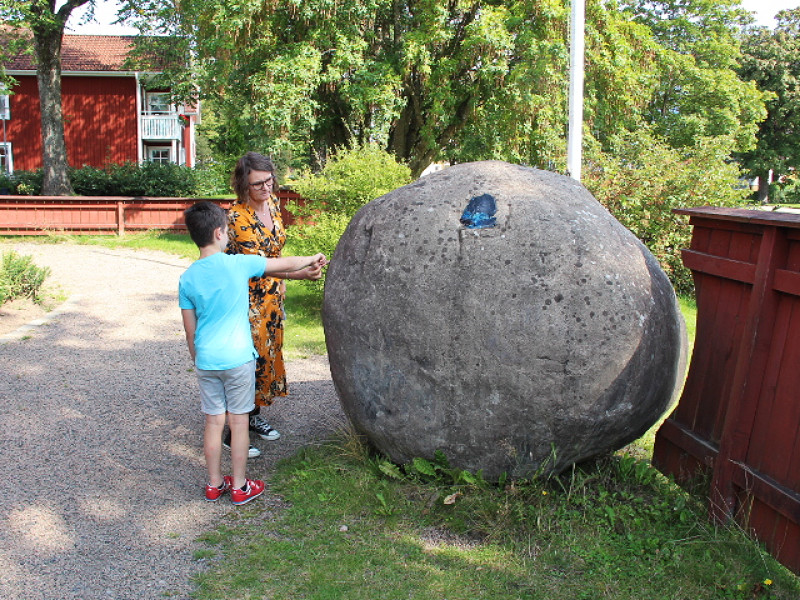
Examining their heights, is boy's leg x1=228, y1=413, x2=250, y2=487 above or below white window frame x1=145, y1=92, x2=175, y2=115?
below

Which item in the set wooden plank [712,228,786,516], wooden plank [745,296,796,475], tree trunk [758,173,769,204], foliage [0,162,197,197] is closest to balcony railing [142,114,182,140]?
foliage [0,162,197,197]

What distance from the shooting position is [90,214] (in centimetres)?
1847

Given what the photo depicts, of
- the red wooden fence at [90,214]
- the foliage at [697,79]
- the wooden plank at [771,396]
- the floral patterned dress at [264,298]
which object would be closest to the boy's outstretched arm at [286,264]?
the floral patterned dress at [264,298]

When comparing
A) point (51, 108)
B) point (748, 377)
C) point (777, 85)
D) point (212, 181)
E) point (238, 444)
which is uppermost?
point (777, 85)

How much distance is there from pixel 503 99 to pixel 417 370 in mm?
14630

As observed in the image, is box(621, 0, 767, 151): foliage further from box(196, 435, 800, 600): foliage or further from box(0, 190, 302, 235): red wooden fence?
box(196, 435, 800, 600): foliage

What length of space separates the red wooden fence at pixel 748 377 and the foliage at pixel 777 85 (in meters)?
34.8

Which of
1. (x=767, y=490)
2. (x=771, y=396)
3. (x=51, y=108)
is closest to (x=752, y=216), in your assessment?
(x=771, y=396)

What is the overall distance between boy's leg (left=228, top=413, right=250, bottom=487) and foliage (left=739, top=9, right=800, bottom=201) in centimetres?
3607

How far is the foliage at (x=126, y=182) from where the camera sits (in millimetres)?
23688

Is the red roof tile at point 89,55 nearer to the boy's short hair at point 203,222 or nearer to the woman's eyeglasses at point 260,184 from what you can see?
the woman's eyeglasses at point 260,184

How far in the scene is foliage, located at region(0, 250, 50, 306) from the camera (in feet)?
32.7

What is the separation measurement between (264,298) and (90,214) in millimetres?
15455

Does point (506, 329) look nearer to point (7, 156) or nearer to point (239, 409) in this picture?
point (239, 409)
